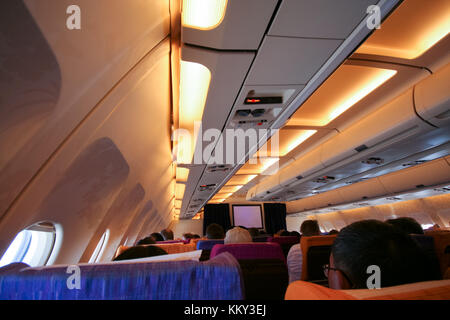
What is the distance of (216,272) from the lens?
0.73 metres

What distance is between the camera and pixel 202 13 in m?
2.16

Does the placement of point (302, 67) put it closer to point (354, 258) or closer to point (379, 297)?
point (354, 258)

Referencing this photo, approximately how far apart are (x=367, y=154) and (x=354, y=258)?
181 inches

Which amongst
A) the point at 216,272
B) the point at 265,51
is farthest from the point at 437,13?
the point at 216,272

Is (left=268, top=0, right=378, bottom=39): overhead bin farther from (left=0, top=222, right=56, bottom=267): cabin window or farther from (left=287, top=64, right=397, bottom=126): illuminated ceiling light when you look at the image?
(left=0, top=222, right=56, bottom=267): cabin window

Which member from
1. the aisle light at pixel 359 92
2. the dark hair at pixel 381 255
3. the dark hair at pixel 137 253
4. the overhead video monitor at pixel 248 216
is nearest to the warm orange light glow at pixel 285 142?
the aisle light at pixel 359 92

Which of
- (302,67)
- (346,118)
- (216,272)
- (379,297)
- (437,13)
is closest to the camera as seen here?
(379,297)

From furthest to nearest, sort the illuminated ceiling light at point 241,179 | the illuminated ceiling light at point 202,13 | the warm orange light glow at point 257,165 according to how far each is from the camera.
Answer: the illuminated ceiling light at point 241,179
the warm orange light glow at point 257,165
the illuminated ceiling light at point 202,13

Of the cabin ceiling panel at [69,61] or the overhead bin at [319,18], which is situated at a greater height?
the overhead bin at [319,18]

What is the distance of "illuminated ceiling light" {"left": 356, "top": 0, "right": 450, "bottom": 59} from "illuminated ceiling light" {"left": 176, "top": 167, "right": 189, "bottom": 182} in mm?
5305

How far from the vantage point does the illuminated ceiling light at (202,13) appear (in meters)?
1.97

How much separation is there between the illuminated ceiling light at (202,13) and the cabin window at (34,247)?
350cm

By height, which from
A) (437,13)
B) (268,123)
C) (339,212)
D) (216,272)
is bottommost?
(339,212)

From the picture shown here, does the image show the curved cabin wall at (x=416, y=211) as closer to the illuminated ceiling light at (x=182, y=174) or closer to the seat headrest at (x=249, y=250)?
the illuminated ceiling light at (x=182, y=174)
